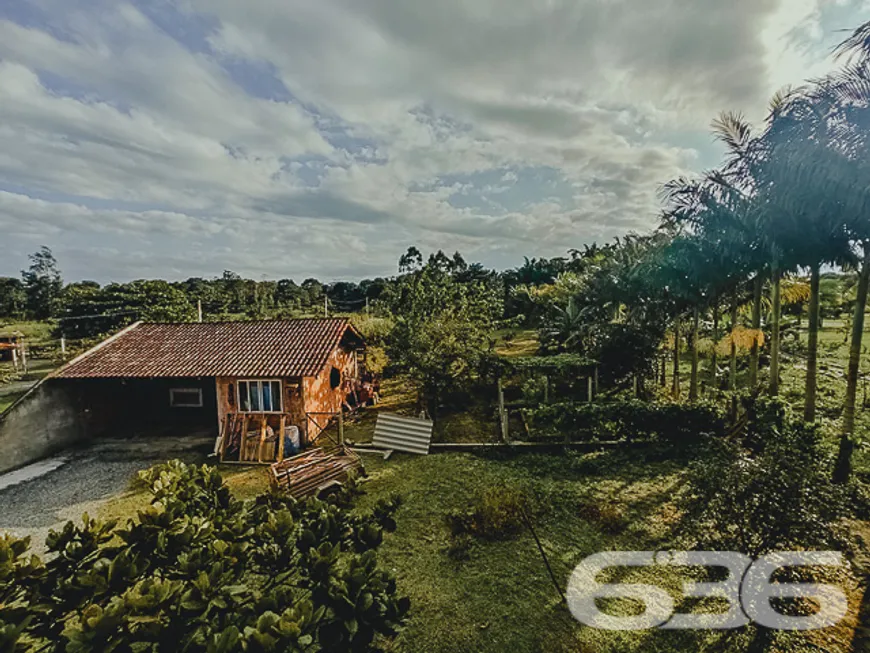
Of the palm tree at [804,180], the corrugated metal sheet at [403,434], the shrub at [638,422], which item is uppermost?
the palm tree at [804,180]

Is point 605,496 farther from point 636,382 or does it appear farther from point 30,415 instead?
point 30,415

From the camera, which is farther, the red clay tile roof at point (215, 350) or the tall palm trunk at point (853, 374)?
the red clay tile roof at point (215, 350)

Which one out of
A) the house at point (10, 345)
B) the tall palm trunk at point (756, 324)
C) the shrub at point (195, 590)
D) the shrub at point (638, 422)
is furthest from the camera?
the house at point (10, 345)

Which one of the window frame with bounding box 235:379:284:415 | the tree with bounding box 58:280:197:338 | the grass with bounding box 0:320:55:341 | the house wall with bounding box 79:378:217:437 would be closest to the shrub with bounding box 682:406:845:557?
the window frame with bounding box 235:379:284:415

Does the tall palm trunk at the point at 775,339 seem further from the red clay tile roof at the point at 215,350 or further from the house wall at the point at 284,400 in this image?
the house wall at the point at 284,400

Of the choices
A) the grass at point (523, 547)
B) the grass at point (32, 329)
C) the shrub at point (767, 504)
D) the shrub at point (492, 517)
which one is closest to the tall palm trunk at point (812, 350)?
the grass at point (523, 547)

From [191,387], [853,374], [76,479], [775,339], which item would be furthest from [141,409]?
[853,374]

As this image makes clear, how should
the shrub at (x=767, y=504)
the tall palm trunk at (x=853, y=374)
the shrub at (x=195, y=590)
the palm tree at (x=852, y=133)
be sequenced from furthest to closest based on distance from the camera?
the tall palm trunk at (x=853, y=374) → the palm tree at (x=852, y=133) → the shrub at (x=767, y=504) → the shrub at (x=195, y=590)
